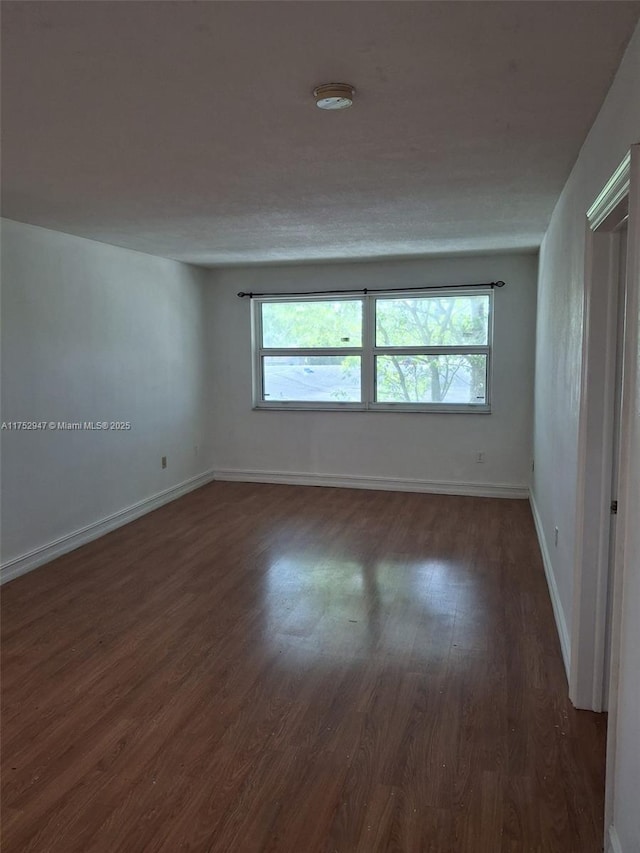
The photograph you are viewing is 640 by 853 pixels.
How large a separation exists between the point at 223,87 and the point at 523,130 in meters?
1.15

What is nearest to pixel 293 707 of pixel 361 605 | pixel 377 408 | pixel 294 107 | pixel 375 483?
pixel 361 605

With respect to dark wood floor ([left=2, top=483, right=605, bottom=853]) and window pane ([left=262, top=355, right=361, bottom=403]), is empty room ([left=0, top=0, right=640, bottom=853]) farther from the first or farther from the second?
window pane ([left=262, top=355, right=361, bottom=403])

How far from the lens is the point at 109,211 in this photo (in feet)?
11.8

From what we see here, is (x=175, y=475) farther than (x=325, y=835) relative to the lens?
Yes

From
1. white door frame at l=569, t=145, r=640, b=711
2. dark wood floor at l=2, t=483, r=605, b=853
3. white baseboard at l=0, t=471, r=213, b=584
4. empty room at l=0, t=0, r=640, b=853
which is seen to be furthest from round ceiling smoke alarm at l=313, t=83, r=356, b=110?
white baseboard at l=0, t=471, r=213, b=584

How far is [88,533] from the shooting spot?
461 cm

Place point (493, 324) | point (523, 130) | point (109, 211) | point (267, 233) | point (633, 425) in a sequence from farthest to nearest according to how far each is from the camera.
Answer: point (493, 324) → point (267, 233) → point (109, 211) → point (523, 130) → point (633, 425)

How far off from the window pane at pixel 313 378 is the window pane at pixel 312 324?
0.16 meters

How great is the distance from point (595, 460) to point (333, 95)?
1.59 m

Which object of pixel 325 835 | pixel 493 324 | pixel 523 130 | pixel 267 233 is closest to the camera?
pixel 325 835

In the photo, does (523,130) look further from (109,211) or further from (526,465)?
(526,465)

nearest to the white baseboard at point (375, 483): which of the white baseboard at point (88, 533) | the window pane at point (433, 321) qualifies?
the white baseboard at point (88, 533)

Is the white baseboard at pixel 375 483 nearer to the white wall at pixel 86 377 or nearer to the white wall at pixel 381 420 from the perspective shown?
the white wall at pixel 381 420

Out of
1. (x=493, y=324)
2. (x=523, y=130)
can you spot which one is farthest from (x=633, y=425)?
(x=493, y=324)
